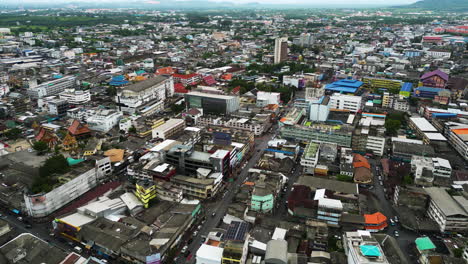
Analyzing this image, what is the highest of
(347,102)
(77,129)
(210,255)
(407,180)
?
(347,102)

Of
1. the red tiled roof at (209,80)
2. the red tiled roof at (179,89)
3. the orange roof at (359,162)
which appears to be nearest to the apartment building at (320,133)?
the orange roof at (359,162)

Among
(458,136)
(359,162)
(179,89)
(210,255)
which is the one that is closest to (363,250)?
(210,255)

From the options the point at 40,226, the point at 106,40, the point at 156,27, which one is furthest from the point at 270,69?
the point at 156,27

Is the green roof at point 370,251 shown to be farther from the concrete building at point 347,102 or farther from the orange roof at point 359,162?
the concrete building at point 347,102

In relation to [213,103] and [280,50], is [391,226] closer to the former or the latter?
[213,103]

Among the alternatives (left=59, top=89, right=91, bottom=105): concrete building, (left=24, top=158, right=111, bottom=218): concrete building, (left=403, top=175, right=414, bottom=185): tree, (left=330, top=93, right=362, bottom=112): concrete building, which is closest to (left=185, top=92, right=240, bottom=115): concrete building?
(left=330, top=93, right=362, bottom=112): concrete building
